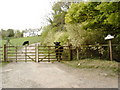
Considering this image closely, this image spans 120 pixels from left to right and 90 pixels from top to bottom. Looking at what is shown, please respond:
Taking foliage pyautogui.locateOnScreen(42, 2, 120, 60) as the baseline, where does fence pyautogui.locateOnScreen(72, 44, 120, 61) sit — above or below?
below

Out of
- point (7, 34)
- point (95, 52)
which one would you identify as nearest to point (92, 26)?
point (95, 52)

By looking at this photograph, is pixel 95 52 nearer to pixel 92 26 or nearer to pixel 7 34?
pixel 92 26

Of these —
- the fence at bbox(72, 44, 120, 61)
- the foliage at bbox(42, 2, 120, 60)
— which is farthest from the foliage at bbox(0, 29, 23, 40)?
the fence at bbox(72, 44, 120, 61)

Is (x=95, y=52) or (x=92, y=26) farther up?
(x=92, y=26)

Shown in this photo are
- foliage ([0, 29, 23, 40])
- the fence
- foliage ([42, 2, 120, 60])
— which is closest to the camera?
foliage ([42, 2, 120, 60])

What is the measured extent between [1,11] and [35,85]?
2506mm

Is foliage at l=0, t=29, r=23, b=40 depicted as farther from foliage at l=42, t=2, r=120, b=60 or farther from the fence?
the fence

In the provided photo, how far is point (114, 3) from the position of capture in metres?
3.67

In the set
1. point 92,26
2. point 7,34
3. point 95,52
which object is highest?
point 7,34

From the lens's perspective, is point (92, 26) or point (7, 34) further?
point (7, 34)

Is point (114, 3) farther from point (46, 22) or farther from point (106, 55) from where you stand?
point (46, 22)

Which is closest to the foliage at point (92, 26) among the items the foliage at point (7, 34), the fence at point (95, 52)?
the fence at point (95, 52)

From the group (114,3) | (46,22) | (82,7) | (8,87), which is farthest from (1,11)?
(46,22)

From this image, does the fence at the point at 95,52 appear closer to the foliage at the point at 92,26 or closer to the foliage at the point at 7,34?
the foliage at the point at 92,26
